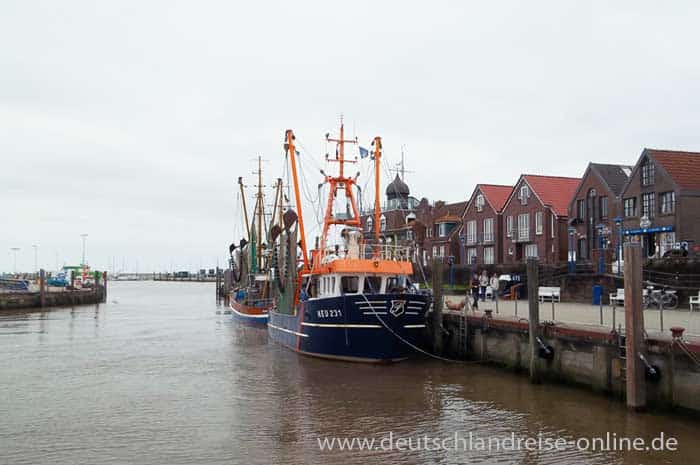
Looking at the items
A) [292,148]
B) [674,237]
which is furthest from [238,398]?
[674,237]

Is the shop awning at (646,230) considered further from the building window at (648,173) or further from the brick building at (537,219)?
the brick building at (537,219)

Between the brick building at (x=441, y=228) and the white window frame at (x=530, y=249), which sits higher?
the brick building at (x=441, y=228)

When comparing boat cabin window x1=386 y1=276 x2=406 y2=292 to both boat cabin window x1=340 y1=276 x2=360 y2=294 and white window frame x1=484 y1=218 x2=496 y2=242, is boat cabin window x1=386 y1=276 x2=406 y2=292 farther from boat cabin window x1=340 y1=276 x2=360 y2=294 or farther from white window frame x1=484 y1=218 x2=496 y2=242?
white window frame x1=484 y1=218 x2=496 y2=242

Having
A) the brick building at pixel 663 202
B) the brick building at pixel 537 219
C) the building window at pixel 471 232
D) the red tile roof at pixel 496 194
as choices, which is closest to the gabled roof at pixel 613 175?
the brick building at pixel 663 202

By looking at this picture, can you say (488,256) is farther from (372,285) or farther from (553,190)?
(372,285)

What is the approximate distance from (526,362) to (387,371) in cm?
506

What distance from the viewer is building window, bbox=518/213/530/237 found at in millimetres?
57494

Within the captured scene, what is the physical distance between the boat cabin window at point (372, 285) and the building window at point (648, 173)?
25.8 meters

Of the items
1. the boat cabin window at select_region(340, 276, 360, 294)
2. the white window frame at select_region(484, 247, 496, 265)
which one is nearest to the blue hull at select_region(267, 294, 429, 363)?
the boat cabin window at select_region(340, 276, 360, 294)

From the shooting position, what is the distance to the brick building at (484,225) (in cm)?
6138

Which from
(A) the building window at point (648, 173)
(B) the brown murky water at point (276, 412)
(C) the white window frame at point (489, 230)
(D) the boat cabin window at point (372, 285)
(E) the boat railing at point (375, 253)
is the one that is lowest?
(B) the brown murky water at point (276, 412)

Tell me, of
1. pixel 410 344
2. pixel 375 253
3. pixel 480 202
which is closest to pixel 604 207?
pixel 480 202

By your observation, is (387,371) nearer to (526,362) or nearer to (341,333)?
(341,333)

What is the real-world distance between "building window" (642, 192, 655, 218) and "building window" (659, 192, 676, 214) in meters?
0.79
